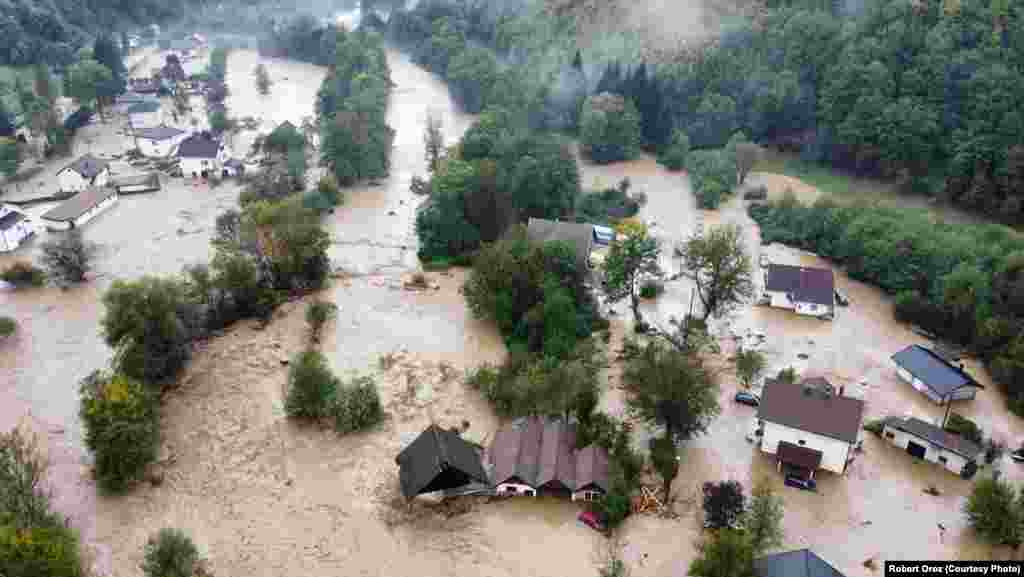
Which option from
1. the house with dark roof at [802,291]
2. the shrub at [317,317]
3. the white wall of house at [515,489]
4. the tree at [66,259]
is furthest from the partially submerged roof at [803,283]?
the tree at [66,259]

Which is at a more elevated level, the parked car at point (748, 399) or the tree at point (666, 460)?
the tree at point (666, 460)

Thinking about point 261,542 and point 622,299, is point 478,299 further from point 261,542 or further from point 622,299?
point 261,542

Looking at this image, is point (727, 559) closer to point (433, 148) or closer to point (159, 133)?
point (433, 148)

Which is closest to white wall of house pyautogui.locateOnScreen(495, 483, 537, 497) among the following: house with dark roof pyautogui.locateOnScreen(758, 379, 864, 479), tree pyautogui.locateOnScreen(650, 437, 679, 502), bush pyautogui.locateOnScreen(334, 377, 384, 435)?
tree pyautogui.locateOnScreen(650, 437, 679, 502)

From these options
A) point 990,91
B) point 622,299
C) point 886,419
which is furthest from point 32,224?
point 990,91

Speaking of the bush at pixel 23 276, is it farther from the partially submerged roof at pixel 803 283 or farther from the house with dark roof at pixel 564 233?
the partially submerged roof at pixel 803 283

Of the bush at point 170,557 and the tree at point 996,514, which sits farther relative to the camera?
the tree at point 996,514

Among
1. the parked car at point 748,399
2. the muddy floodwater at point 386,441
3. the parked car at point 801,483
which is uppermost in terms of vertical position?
the parked car at point 748,399

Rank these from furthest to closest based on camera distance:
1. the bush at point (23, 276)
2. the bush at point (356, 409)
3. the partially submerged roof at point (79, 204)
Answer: the partially submerged roof at point (79, 204)
the bush at point (23, 276)
the bush at point (356, 409)

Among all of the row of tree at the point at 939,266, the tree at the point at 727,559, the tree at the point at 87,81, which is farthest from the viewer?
the tree at the point at 87,81
